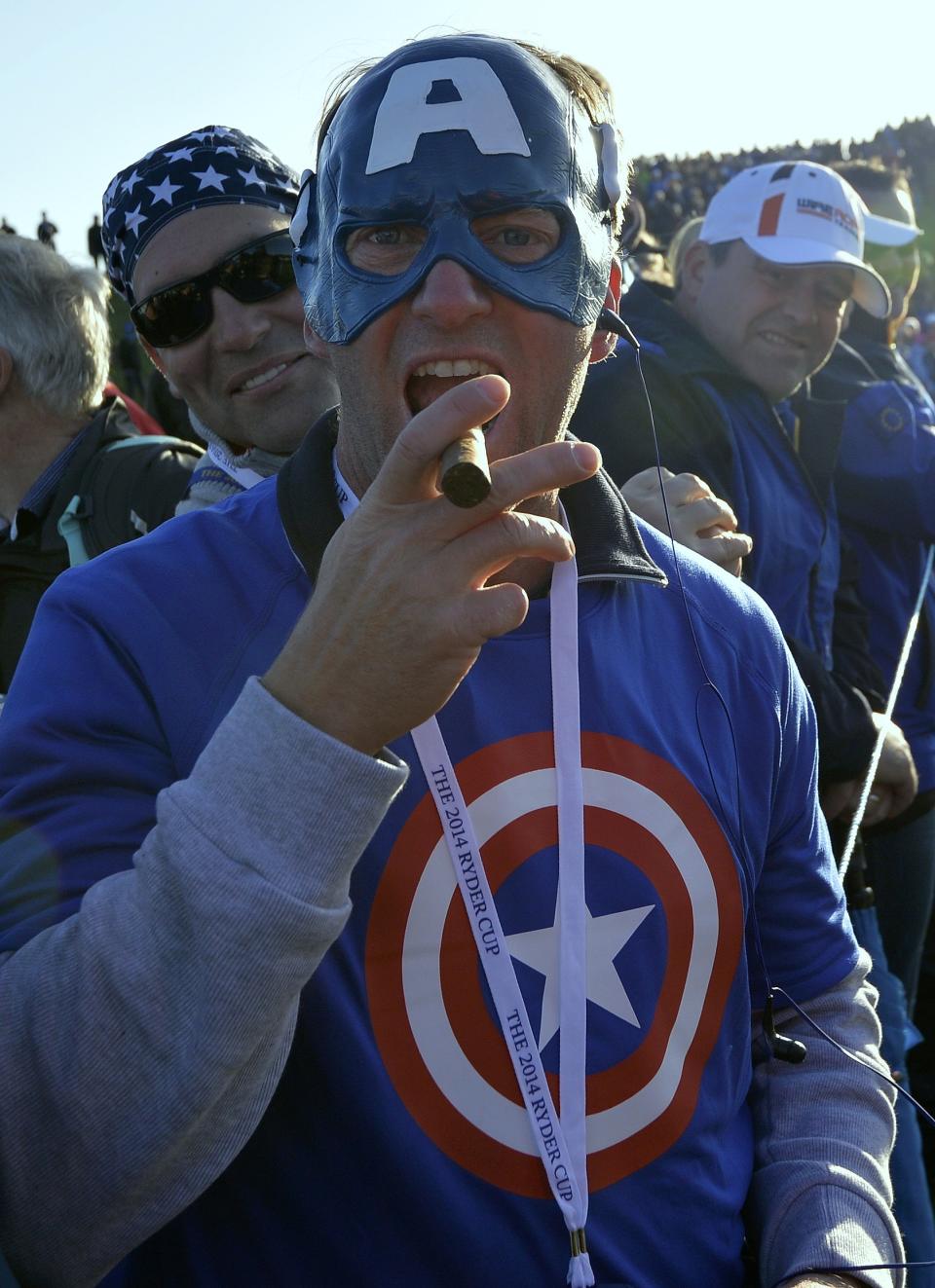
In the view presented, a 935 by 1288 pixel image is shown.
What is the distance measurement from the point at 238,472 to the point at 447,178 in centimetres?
103

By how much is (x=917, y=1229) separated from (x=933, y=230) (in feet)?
61.7

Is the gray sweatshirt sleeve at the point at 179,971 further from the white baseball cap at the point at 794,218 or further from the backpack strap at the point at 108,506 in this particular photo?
the white baseball cap at the point at 794,218

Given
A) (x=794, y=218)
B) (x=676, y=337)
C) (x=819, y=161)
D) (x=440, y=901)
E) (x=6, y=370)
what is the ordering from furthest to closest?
(x=819, y=161)
(x=794, y=218)
(x=676, y=337)
(x=6, y=370)
(x=440, y=901)

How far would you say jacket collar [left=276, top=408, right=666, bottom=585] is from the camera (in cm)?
156

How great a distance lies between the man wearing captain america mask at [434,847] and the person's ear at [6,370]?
136 centimetres

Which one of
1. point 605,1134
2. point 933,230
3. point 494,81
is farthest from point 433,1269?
point 933,230

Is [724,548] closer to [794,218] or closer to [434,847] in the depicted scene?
[434,847]

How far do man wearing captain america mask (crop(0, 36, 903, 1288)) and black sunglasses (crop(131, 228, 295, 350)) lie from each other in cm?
72

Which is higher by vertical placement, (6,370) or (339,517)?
(339,517)

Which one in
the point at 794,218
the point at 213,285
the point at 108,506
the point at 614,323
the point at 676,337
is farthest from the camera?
the point at 794,218

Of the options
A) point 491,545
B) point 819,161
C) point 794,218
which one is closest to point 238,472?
point 491,545

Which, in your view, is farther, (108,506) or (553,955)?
(108,506)

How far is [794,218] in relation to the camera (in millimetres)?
3289

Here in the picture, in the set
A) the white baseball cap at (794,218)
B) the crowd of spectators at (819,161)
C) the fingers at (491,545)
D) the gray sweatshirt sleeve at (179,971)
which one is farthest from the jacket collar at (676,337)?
the crowd of spectators at (819,161)
